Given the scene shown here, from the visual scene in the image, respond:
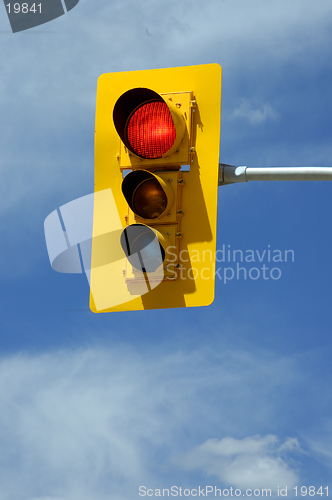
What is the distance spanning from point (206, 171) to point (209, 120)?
1.43 feet

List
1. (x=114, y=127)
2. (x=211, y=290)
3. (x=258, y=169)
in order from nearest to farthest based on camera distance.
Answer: (x=211, y=290) → (x=258, y=169) → (x=114, y=127)

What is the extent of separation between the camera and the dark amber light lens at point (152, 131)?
4238 millimetres

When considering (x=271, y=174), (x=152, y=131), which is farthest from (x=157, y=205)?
(x=271, y=174)

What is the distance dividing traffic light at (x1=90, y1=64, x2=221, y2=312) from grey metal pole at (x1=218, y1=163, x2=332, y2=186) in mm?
151

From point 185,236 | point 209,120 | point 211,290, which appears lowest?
point 211,290

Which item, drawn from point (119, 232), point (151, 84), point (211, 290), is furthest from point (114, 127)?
point (211, 290)

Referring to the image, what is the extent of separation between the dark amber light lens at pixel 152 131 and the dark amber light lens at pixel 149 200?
249mm

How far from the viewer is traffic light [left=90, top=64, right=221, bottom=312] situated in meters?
4.00

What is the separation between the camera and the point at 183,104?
450 cm

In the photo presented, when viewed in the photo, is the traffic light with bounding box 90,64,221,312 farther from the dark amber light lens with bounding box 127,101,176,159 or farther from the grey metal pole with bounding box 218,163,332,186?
the grey metal pole with bounding box 218,163,332,186

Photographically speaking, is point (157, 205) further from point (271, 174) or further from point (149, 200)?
point (271, 174)

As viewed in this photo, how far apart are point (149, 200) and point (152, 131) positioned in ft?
1.62

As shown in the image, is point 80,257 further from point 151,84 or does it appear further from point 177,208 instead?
point 151,84

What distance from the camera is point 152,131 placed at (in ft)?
13.9
